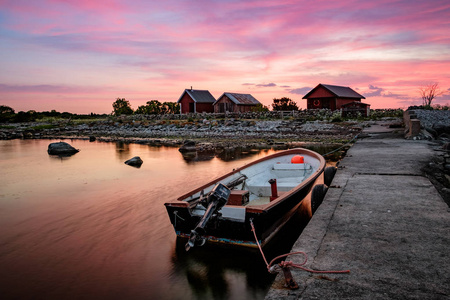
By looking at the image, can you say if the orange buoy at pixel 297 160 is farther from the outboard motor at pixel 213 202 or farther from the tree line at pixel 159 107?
the tree line at pixel 159 107

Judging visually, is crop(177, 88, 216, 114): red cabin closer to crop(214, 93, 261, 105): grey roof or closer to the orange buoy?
crop(214, 93, 261, 105): grey roof

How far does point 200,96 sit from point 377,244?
52.5 metres

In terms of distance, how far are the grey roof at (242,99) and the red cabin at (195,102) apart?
3.62 metres

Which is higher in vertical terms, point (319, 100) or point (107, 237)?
point (319, 100)

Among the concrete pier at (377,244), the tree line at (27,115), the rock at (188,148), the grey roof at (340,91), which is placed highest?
the grey roof at (340,91)

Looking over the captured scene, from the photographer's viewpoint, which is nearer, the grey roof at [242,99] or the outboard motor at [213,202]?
the outboard motor at [213,202]

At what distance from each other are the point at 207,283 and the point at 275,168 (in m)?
5.09

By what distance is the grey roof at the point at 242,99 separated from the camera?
5222cm

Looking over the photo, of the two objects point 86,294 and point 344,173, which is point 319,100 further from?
point 86,294

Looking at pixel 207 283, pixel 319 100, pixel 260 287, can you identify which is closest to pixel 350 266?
pixel 260 287

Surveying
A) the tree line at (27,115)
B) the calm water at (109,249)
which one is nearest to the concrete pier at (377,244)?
the calm water at (109,249)

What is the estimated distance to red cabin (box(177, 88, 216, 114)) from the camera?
179 ft

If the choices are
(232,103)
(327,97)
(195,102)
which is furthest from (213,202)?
(195,102)

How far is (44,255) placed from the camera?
7.31m
